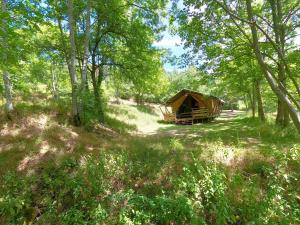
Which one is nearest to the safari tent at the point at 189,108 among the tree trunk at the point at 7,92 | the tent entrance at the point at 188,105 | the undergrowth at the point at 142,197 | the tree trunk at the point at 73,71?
the tent entrance at the point at 188,105

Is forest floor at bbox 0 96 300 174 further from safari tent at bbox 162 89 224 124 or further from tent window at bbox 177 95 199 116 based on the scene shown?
tent window at bbox 177 95 199 116

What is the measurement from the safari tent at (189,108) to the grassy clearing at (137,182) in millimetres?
12227

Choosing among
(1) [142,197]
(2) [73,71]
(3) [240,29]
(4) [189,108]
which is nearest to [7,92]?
(2) [73,71]

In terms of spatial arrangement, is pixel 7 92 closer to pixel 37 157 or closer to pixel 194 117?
pixel 37 157

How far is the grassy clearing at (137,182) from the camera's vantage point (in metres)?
4.43

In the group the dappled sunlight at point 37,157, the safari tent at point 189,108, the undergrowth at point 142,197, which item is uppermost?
the safari tent at point 189,108

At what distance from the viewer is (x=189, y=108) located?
915 inches

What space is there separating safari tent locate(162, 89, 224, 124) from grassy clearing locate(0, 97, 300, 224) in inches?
481

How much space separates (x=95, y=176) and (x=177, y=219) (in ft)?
8.27

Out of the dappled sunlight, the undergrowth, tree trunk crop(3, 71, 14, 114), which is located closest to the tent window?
tree trunk crop(3, 71, 14, 114)

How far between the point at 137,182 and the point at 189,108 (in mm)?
18160

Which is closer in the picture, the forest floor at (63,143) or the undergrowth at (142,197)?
the undergrowth at (142,197)

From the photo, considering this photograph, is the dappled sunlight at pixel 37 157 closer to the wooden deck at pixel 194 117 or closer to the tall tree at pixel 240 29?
the tall tree at pixel 240 29

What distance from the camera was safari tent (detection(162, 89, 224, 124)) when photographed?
2022cm
